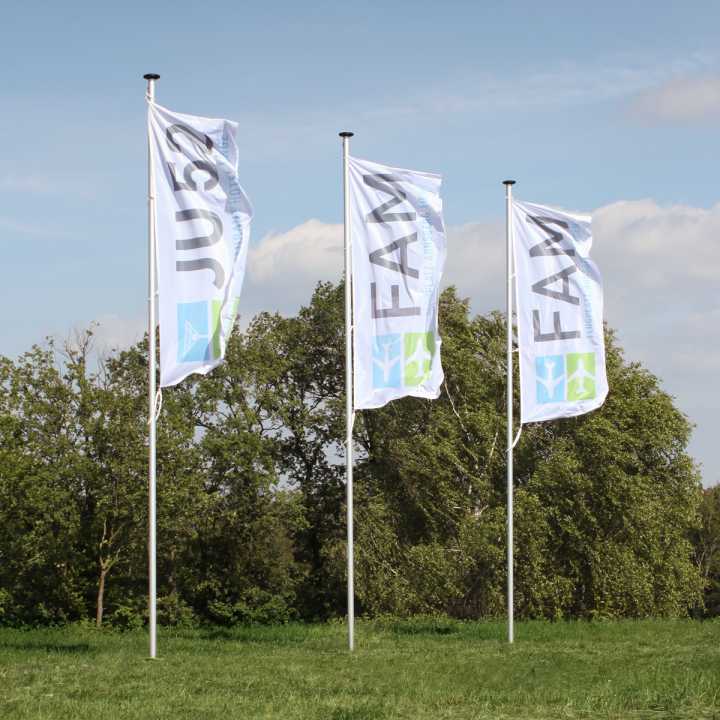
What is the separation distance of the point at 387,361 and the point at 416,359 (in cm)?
53

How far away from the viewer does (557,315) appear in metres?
24.0

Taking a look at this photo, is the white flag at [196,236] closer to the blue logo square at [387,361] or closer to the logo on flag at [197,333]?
the logo on flag at [197,333]

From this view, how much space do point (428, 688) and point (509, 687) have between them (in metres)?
1.14

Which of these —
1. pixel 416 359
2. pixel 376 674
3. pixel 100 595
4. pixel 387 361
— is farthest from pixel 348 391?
pixel 100 595

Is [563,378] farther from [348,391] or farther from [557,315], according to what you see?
[348,391]

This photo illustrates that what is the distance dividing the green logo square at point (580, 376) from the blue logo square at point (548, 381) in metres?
0.17

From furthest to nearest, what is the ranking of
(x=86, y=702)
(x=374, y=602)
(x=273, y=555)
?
(x=273, y=555)
(x=374, y=602)
(x=86, y=702)

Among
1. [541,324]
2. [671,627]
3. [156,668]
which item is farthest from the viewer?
[671,627]

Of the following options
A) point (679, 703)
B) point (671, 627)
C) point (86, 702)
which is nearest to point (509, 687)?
point (679, 703)

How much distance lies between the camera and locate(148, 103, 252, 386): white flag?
19.9m

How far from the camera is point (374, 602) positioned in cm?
3591

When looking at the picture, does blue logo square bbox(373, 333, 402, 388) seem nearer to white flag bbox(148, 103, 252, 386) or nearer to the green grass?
white flag bbox(148, 103, 252, 386)

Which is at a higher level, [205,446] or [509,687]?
[205,446]

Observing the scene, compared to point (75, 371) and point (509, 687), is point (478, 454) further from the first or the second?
point (509, 687)
